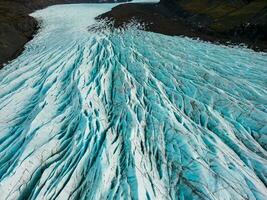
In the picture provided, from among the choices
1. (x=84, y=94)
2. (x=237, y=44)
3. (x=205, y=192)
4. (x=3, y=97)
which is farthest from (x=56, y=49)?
(x=205, y=192)

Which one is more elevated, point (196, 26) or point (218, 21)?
point (218, 21)

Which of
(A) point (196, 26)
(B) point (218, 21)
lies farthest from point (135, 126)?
(B) point (218, 21)

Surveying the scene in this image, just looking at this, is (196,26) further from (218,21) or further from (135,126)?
(135,126)

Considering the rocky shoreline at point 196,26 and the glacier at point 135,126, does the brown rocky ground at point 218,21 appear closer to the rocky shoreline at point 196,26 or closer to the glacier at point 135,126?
the rocky shoreline at point 196,26

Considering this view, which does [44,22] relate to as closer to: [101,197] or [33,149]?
[33,149]

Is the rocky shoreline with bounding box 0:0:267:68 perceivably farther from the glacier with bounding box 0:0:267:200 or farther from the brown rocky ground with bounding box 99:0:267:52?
the glacier with bounding box 0:0:267:200

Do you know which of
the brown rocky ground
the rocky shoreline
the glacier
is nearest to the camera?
the glacier

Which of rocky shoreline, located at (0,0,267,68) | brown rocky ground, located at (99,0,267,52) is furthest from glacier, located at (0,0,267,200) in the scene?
brown rocky ground, located at (99,0,267,52)

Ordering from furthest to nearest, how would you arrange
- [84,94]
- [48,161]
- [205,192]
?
[84,94] → [48,161] → [205,192]
